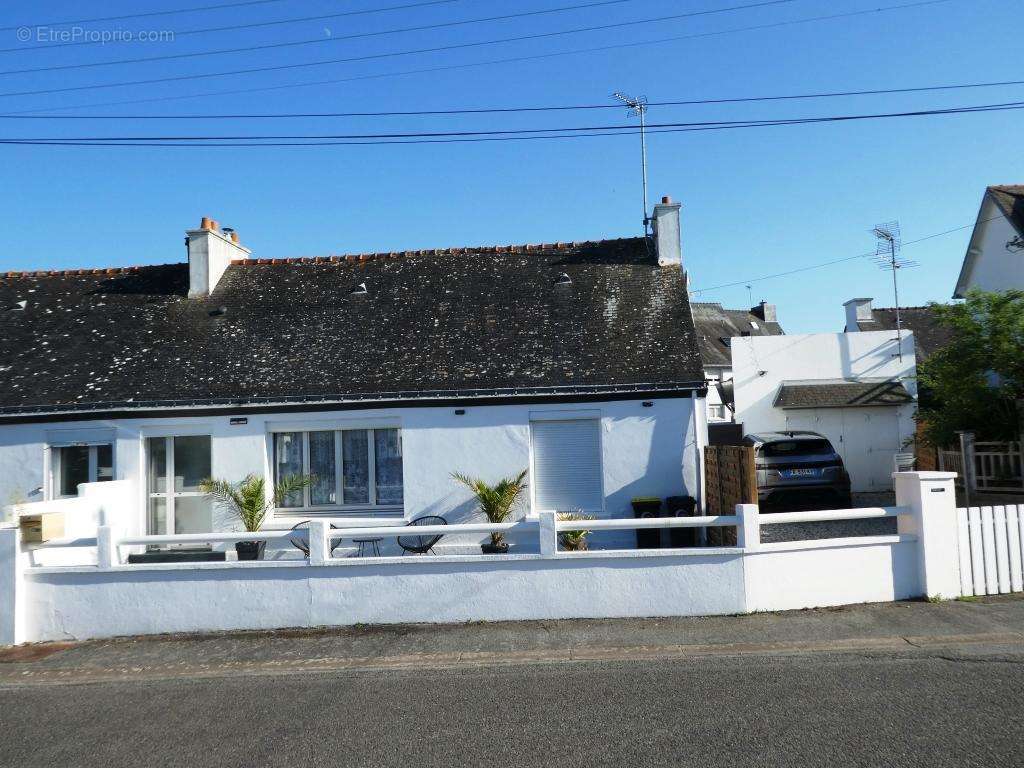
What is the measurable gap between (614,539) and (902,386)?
546 inches

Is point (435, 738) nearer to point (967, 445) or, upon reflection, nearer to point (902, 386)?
point (967, 445)

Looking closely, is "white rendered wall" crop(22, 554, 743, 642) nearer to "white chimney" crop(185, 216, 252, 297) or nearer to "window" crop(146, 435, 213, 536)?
"window" crop(146, 435, 213, 536)

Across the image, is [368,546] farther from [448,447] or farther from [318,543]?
[318,543]

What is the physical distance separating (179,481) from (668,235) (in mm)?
9860

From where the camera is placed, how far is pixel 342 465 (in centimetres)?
1287

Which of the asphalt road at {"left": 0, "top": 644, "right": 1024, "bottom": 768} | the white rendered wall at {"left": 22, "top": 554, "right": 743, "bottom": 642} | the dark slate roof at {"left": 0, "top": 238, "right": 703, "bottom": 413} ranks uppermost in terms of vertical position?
the dark slate roof at {"left": 0, "top": 238, "right": 703, "bottom": 413}

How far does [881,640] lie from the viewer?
295 inches

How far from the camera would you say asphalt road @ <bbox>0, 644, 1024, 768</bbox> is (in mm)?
5246

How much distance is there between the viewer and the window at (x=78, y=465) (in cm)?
1287

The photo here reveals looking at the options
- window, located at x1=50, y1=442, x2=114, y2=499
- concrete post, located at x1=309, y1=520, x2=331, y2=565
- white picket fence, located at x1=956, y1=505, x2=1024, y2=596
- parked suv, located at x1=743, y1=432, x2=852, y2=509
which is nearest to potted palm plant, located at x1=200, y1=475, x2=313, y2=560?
window, located at x1=50, y1=442, x2=114, y2=499

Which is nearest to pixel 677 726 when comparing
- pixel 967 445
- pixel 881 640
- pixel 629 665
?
pixel 629 665

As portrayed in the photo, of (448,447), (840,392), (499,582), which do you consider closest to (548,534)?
(499,582)

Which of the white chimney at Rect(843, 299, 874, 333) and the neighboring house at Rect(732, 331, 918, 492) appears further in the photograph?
the white chimney at Rect(843, 299, 874, 333)

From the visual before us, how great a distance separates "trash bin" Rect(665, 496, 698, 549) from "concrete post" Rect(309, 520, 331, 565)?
498 centimetres
